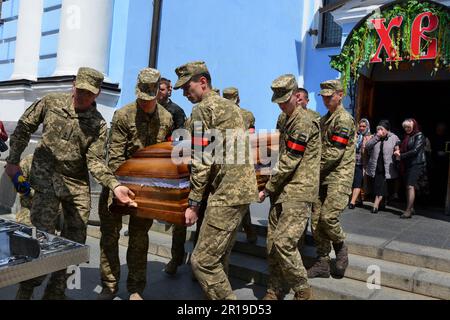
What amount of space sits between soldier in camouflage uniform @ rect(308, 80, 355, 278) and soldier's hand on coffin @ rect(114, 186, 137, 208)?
6.00ft

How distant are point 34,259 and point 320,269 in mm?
2879

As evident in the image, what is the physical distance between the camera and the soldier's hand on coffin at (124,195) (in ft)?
10.5

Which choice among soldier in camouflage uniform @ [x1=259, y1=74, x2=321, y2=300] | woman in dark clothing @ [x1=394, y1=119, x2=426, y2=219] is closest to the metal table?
soldier in camouflage uniform @ [x1=259, y1=74, x2=321, y2=300]

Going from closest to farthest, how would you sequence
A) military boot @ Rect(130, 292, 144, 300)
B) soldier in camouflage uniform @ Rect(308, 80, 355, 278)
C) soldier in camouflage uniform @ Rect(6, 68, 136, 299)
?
1. soldier in camouflage uniform @ Rect(6, 68, 136, 299)
2. military boot @ Rect(130, 292, 144, 300)
3. soldier in camouflage uniform @ Rect(308, 80, 355, 278)

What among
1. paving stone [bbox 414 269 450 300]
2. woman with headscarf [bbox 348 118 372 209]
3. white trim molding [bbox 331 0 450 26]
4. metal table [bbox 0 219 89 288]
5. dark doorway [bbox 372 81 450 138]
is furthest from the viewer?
dark doorway [bbox 372 81 450 138]

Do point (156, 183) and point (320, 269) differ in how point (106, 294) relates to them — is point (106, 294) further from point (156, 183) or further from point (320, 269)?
point (320, 269)

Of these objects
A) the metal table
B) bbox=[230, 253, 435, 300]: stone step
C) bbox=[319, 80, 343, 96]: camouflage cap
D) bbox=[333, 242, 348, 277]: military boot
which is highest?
bbox=[319, 80, 343, 96]: camouflage cap

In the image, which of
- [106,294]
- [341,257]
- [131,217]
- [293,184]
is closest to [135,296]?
[106,294]

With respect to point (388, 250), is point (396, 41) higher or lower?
higher

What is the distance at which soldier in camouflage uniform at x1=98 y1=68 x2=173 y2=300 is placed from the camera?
3.67 metres

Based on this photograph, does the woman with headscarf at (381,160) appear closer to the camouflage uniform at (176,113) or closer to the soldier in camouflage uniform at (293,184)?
the camouflage uniform at (176,113)

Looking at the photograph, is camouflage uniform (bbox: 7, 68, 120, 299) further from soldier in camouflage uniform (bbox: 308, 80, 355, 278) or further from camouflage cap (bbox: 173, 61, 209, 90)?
soldier in camouflage uniform (bbox: 308, 80, 355, 278)

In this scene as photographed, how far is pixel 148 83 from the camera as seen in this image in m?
3.45

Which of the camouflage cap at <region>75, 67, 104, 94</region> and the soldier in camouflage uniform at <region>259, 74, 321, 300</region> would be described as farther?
the soldier in camouflage uniform at <region>259, 74, 321, 300</region>
